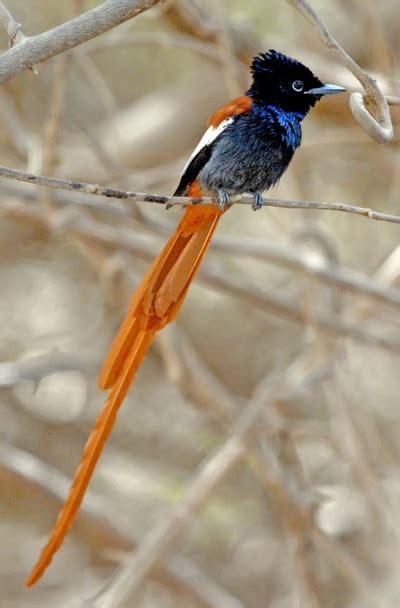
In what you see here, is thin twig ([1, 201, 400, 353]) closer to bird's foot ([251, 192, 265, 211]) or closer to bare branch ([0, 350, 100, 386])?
bare branch ([0, 350, 100, 386])

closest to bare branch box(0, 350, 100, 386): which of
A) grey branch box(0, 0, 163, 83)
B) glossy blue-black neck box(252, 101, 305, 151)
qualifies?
glossy blue-black neck box(252, 101, 305, 151)

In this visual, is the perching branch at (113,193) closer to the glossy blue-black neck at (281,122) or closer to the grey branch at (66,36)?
the grey branch at (66,36)

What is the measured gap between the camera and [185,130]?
14.4 feet

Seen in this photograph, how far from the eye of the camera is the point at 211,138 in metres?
2.63

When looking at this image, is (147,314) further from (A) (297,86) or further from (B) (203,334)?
(B) (203,334)


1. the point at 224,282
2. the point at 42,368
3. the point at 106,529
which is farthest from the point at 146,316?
the point at 106,529

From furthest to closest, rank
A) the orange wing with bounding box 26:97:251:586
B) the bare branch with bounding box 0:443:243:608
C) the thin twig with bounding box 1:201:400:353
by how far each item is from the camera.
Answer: the thin twig with bounding box 1:201:400:353 < the bare branch with bounding box 0:443:243:608 < the orange wing with bounding box 26:97:251:586

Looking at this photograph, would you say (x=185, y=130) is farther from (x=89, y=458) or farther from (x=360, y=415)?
(x=89, y=458)

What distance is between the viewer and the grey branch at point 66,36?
1.74 meters

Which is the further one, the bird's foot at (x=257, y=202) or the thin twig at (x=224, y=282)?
the thin twig at (x=224, y=282)

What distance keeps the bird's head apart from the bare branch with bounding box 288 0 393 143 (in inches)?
22.1

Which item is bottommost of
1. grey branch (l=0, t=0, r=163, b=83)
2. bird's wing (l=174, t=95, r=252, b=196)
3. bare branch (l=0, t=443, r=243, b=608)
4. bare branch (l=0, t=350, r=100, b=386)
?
bare branch (l=0, t=443, r=243, b=608)

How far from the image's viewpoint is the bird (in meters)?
2.28

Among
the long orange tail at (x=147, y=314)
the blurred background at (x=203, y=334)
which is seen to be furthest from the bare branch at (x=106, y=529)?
the long orange tail at (x=147, y=314)
